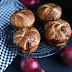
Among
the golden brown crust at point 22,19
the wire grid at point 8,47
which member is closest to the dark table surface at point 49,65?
the wire grid at point 8,47

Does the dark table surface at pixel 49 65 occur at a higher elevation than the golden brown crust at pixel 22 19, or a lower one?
lower

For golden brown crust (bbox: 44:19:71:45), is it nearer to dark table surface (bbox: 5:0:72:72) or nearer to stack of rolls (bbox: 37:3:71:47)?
stack of rolls (bbox: 37:3:71:47)

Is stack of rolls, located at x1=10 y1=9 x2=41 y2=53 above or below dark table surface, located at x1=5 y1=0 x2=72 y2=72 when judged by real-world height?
above

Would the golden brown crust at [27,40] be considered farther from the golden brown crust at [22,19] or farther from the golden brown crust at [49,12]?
the golden brown crust at [49,12]

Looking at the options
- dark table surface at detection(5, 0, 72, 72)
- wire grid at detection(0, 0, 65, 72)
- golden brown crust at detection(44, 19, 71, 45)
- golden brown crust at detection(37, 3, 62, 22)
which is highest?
golden brown crust at detection(37, 3, 62, 22)

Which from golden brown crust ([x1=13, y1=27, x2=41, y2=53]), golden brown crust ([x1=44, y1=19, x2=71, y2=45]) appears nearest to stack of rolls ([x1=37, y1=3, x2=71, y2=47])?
golden brown crust ([x1=44, y1=19, x2=71, y2=45])

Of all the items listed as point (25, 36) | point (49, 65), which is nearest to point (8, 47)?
point (25, 36)

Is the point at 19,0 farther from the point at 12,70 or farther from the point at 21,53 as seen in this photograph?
the point at 12,70
